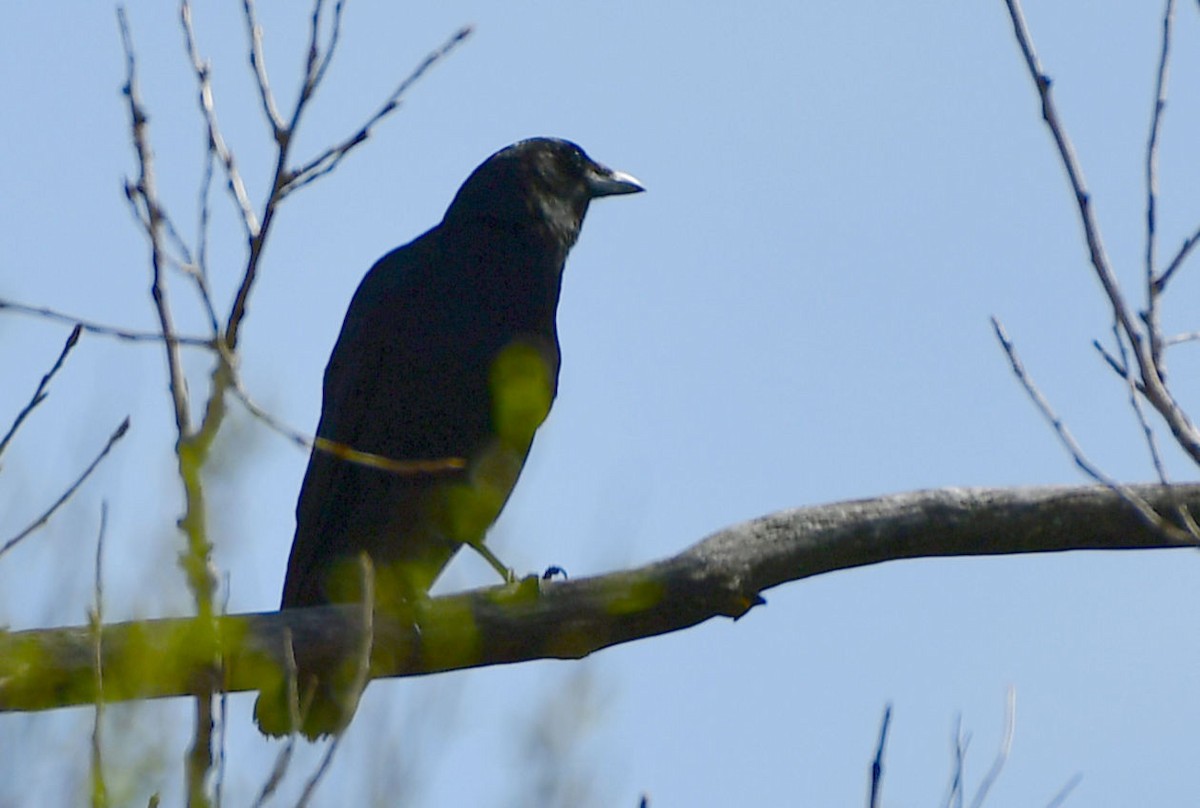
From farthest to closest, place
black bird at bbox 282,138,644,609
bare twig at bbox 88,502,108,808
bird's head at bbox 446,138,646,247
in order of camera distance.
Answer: bird's head at bbox 446,138,646,247 < black bird at bbox 282,138,644,609 < bare twig at bbox 88,502,108,808

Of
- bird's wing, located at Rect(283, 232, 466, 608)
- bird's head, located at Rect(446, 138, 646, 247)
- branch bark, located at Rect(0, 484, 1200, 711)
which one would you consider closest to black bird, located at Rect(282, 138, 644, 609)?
bird's wing, located at Rect(283, 232, 466, 608)

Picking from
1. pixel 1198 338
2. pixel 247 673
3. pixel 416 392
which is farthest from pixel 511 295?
pixel 1198 338

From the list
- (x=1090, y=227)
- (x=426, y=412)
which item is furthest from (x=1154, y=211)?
(x=426, y=412)

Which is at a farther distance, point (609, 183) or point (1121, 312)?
point (609, 183)

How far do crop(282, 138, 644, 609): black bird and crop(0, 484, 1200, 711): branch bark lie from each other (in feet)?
3.36

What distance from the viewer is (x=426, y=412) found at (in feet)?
14.9

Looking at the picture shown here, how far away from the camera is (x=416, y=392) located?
458 centimetres

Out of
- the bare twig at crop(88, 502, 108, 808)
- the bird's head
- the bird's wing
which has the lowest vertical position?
the bare twig at crop(88, 502, 108, 808)

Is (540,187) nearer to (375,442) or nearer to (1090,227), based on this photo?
(375,442)

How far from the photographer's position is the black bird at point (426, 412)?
4.54 m

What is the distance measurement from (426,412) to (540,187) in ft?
3.85

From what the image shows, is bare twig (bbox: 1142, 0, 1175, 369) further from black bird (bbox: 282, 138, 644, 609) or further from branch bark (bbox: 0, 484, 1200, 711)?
black bird (bbox: 282, 138, 644, 609)

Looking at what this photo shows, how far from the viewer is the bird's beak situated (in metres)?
5.76

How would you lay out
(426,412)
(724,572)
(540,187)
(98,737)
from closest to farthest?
(98,737) → (724,572) → (426,412) → (540,187)
